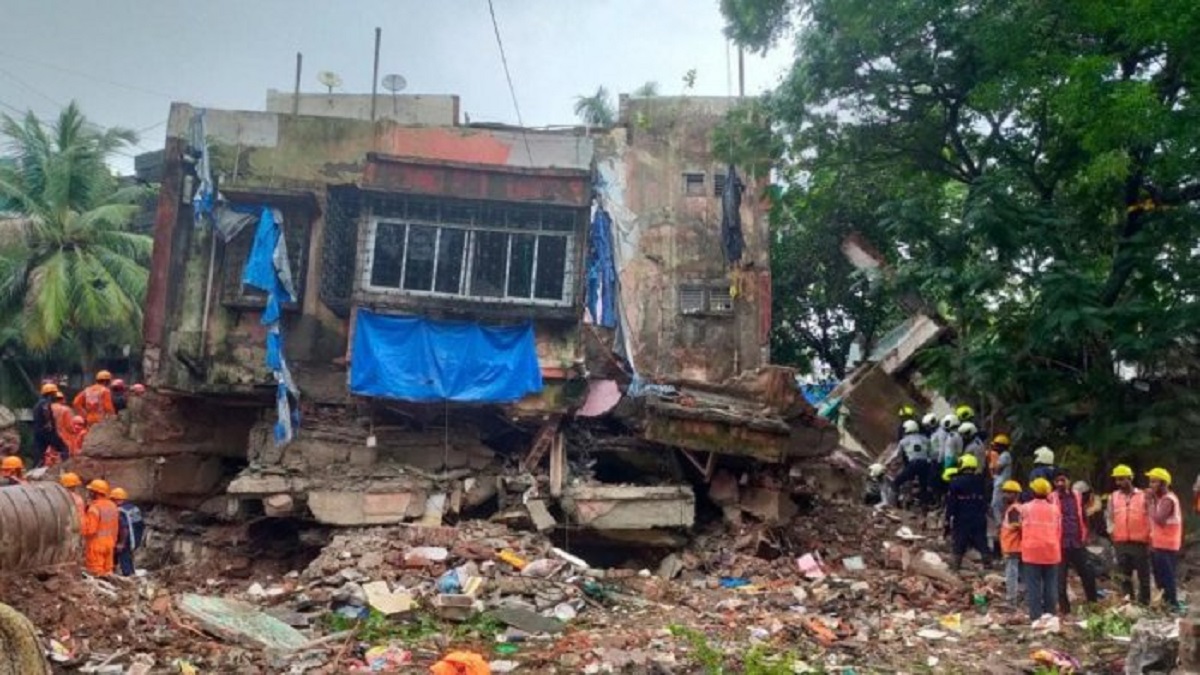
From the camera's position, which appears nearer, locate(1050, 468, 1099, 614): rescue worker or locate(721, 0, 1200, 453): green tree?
locate(1050, 468, 1099, 614): rescue worker

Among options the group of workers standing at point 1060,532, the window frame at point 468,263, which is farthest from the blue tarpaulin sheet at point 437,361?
the group of workers standing at point 1060,532

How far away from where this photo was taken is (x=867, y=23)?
1273 centimetres

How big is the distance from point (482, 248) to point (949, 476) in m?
7.22

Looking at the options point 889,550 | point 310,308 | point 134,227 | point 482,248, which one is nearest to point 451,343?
point 482,248

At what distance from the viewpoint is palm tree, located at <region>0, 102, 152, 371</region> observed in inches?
818

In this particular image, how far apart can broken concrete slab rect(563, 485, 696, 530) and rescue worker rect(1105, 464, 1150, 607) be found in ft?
17.2

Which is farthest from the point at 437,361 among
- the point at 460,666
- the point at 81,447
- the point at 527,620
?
the point at 460,666

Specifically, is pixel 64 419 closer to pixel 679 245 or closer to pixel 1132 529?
pixel 679 245

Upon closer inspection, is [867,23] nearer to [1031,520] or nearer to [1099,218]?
[1099,218]

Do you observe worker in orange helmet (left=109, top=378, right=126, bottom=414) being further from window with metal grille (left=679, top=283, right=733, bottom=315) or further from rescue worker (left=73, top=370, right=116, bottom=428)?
window with metal grille (left=679, top=283, right=733, bottom=315)

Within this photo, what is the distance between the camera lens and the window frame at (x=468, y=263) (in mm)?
13859

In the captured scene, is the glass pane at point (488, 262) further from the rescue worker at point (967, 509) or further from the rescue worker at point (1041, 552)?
the rescue worker at point (1041, 552)

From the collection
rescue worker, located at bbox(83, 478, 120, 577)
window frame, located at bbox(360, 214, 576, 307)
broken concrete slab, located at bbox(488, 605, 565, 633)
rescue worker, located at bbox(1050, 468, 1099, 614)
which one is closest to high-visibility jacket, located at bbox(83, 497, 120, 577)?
rescue worker, located at bbox(83, 478, 120, 577)

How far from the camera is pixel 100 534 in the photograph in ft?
34.4
